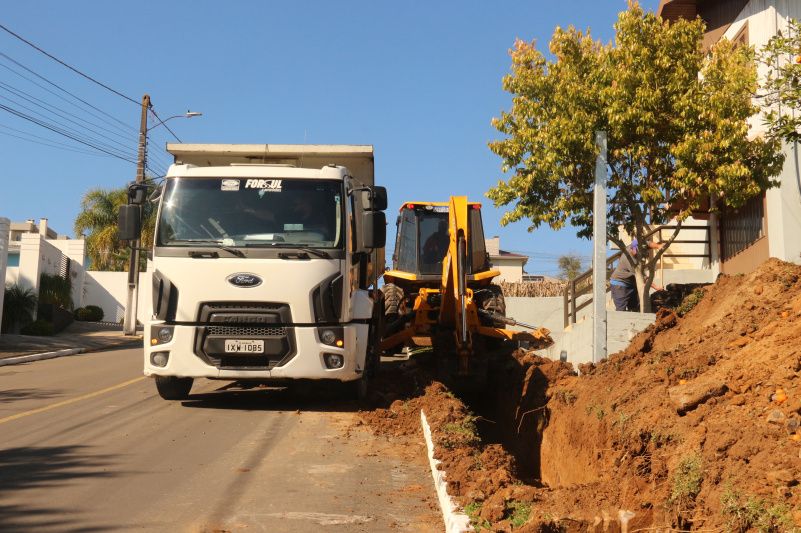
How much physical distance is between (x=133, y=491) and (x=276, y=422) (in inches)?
124

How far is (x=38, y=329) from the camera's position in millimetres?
26812

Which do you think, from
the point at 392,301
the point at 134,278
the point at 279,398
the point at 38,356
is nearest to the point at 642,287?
the point at 392,301

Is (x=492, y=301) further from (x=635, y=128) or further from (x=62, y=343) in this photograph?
(x=62, y=343)

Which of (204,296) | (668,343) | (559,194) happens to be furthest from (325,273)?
(559,194)

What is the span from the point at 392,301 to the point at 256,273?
4.72 metres

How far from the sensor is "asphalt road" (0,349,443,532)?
5.20 metres

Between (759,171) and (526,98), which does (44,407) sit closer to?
(526,98)

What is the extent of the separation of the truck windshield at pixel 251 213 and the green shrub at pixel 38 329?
1991cm

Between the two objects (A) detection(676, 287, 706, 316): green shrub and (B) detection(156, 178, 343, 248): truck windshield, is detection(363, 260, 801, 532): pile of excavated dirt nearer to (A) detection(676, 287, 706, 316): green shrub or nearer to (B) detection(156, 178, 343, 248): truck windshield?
(A) detection(676, 287, 706, 316): green shrub

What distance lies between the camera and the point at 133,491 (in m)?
5.78

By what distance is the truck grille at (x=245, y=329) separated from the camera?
29.8 ft

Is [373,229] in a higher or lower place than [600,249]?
higher

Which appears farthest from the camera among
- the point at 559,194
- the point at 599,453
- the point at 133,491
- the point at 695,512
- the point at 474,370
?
the point at 559,194

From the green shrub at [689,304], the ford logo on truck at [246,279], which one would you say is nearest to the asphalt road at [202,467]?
the ford logo on truck at [246,279]
